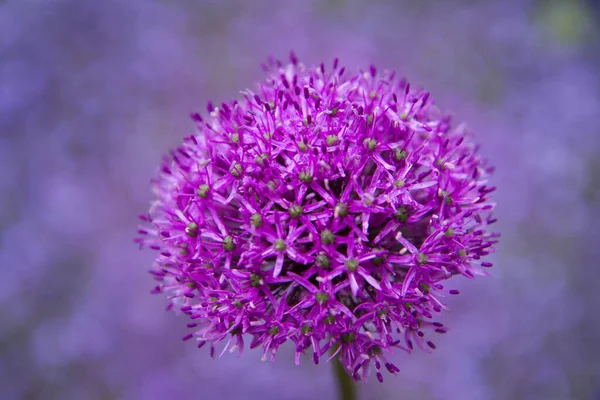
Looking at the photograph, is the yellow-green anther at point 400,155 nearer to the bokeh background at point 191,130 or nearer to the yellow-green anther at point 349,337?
the yellow-green anther at point 349,337

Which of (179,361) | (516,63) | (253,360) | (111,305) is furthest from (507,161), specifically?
(111,305)

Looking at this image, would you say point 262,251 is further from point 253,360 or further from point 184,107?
point 184,107

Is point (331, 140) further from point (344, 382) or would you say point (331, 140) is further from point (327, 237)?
point (344, 382)

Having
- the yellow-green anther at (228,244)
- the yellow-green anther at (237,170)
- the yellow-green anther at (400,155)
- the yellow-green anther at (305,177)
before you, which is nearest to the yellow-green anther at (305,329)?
the yellow-green anther at (228,244)

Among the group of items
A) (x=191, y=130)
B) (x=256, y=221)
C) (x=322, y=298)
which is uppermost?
(x=191, y=130)

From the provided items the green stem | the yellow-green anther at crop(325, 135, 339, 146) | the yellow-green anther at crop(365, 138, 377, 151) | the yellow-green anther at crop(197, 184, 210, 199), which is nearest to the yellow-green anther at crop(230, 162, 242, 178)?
the yellow-green anther at crop(197, 184, 210, 199)

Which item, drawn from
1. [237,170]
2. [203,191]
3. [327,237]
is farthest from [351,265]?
[203,191]
